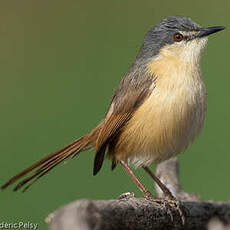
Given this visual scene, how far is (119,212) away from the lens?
3023mm

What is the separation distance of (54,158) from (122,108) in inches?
24.4

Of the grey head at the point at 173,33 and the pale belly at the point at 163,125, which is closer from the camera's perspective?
the pale belly at the point at 163,125

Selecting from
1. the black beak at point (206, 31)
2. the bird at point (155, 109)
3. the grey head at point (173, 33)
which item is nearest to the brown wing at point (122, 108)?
the bird at point (155, 109)

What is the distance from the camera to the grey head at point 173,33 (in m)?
4.42

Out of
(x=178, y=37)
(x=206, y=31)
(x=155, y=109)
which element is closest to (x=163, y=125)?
(x=155, y=109)

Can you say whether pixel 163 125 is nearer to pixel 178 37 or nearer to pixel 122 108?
pixel 122 108

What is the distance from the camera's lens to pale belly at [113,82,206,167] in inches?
161

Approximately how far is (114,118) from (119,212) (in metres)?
1.46

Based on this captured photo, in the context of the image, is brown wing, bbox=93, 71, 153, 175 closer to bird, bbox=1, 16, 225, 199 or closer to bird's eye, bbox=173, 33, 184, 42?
bird, bbox=1, 16, 225, 199

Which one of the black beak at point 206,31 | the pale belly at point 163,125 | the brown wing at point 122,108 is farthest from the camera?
the black beak at point 206,31

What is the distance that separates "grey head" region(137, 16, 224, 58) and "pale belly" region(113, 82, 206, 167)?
39 cm

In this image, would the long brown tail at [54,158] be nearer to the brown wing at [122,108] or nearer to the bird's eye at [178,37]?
the brown wing at [122,108]

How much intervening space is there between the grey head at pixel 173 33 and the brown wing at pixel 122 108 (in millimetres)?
287

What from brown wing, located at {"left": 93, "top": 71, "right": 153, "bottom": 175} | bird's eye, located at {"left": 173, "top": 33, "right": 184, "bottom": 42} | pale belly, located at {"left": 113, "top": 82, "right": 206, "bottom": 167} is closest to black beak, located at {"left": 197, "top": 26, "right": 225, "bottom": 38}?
bird's eye, located at {"left": 173, "top": 33, "right": 184, "bottom": 42}
